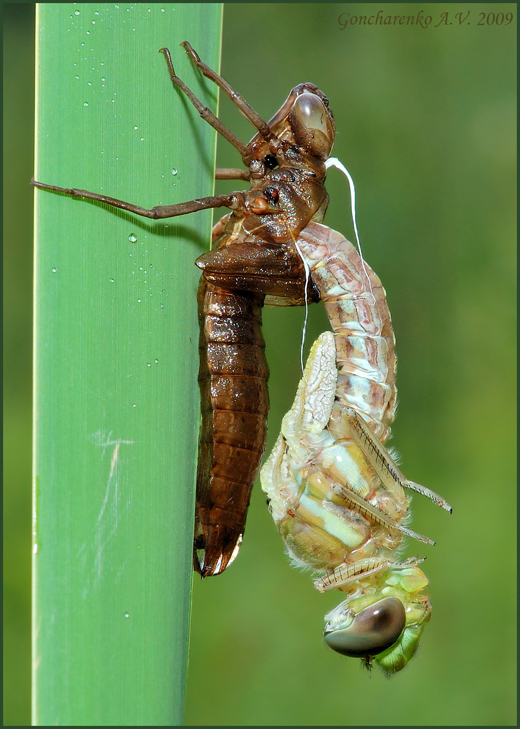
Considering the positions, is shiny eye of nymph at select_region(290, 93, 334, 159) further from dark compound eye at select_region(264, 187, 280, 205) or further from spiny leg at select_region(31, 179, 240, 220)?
spiny leg at select_region(31, 179, 240, 220)

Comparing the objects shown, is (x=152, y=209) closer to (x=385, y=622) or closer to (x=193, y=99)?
(x=193, y=99)

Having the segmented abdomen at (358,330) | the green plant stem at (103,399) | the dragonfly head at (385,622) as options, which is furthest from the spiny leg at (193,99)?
the dragonfly head at (385,622)

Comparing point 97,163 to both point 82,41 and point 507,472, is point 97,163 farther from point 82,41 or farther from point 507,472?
point 507,472

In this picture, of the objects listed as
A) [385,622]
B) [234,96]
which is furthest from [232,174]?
[385,622]

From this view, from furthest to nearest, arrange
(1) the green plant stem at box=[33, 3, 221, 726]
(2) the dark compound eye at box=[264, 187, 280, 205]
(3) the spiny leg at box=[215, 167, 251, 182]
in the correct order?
1. (3) the spiny leg at box=[215, 167, 251, 182]
2. (2) the dark compound eye at box=[264, 187, 280, 205]
3. (1) the green plant stem at box=[33, 3, 221, 726]

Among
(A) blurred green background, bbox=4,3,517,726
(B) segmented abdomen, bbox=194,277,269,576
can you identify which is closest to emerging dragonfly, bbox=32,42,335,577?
(B) segmented abdomen, bbox=194,277,269,576

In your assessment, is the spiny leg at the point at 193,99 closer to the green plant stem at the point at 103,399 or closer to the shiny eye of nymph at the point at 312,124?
the green plant stem at the point at 103,399

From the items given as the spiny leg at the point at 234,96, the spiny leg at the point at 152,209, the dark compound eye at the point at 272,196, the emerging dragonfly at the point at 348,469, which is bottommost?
the emerging dragonfly at the point at 348,469
